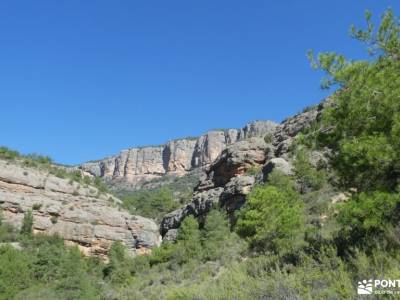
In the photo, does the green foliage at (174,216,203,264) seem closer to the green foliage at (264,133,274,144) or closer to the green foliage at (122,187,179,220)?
the green foliage at (264,133,274,144)

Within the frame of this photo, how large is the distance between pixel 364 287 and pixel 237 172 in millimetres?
55775

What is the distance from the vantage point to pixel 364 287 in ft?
17.2

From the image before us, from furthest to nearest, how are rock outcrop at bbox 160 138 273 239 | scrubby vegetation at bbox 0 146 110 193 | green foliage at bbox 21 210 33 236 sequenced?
scrubby vegetation at bbox 0 146 110 193
green foliage at bbox 21 210 33 236
rock outcrop at bbox 160 138 273 239

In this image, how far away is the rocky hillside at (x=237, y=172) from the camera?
175 feet

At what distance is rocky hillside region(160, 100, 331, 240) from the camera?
53.5 meters

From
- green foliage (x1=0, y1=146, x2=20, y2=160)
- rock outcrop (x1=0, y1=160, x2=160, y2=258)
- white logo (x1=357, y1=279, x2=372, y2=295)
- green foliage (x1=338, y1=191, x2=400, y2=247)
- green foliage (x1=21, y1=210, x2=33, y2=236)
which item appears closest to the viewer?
white logo (x1=357, y1=279, x2=372, y2=295)

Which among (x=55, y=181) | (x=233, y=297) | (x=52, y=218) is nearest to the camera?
(x=233, y=297)

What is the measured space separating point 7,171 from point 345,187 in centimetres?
6003

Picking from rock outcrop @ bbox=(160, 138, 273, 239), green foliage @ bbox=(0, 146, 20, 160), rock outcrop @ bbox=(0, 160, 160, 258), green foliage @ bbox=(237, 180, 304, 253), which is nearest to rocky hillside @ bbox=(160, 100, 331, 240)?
rock outcrop @ bbox=(160, 138, 273, 239)

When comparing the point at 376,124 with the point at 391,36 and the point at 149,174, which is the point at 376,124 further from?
Answer: the point at 149,174

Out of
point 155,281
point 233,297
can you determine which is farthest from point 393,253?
point 155,281

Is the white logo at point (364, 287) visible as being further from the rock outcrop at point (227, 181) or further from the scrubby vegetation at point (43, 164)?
the scrubby vegetation at point (43, 164)

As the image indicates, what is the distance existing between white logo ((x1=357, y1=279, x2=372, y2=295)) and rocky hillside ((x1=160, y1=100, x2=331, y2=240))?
4457 centimetres

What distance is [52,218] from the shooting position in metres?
59.5
